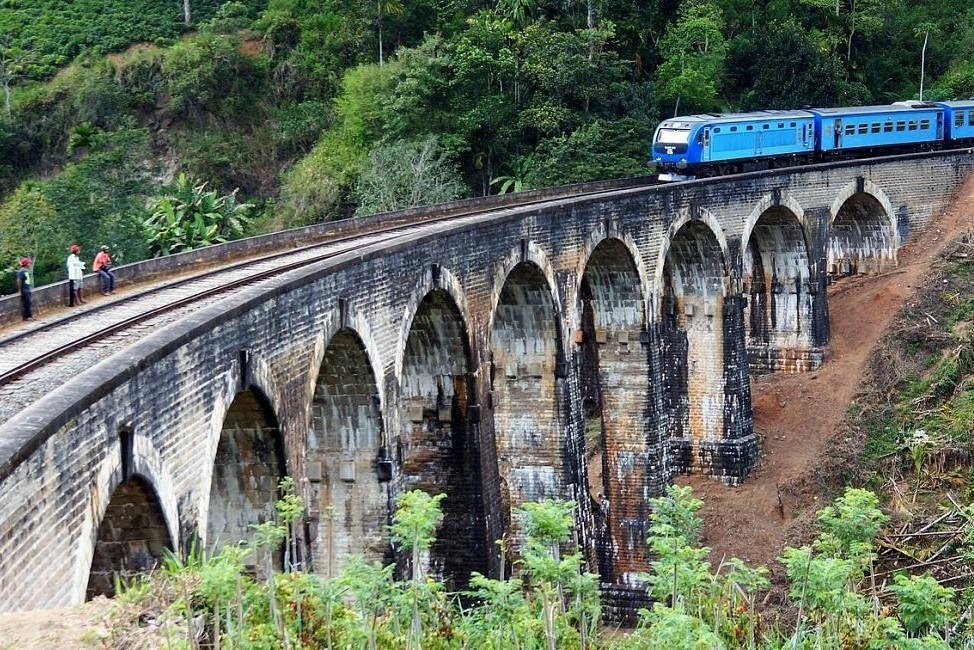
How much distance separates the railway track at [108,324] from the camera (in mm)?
15582

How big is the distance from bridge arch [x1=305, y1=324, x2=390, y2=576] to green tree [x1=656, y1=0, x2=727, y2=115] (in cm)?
3530

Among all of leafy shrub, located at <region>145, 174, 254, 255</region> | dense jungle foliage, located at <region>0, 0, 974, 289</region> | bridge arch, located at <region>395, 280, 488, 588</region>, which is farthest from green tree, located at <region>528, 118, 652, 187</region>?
bridge arch, located at <region>395, 280, 488, 588</region>

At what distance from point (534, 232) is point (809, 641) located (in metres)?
13.0

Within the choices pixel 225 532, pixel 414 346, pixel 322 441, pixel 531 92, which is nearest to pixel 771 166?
pixel 531 92

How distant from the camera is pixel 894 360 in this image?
3766cm

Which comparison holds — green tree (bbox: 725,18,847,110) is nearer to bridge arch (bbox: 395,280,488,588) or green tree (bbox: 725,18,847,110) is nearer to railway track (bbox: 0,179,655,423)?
railway track (bbox: 0,179,655,423)

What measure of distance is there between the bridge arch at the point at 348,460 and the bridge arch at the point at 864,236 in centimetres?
2398

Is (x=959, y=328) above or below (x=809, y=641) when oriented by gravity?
above

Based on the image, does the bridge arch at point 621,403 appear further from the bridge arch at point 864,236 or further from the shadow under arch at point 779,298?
the bridge arch at point 864,236

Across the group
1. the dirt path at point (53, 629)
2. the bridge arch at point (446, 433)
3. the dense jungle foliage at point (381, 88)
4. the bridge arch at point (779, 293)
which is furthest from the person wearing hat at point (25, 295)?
the dense jungle foliage at point (381, 88)

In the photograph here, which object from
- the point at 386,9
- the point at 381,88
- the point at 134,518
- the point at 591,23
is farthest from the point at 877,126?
the point at 134,518

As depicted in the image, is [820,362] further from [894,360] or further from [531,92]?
[531,92]

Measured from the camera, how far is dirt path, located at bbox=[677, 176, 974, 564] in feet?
112

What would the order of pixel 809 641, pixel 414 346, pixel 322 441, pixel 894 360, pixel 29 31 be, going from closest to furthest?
pixel 809 641 < pixel 322 441 < pixel 414 346 < pixel 894 360 < pixel 29 31
